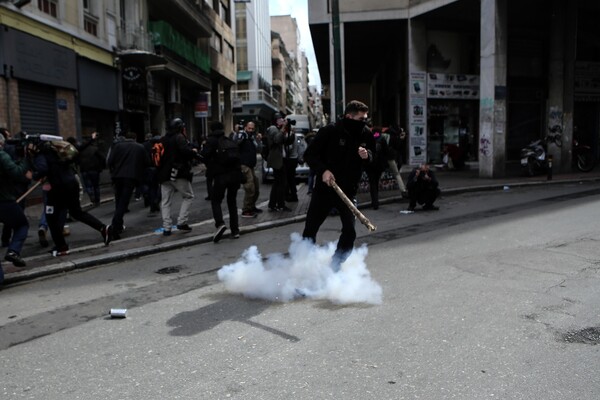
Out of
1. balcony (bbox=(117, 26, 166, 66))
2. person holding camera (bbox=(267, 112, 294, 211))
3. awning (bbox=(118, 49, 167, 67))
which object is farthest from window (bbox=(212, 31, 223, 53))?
person holding camera (bbox=(267, 112, 294, 211))

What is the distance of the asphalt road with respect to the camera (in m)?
3.37

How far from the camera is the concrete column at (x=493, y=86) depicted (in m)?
16.4

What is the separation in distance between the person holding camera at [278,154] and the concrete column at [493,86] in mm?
8531

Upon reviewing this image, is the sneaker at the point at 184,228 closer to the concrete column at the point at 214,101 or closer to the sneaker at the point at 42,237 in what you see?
the sneaker at the point at 42,237

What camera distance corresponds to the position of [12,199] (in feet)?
21.6

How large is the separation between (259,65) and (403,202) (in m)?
46.6

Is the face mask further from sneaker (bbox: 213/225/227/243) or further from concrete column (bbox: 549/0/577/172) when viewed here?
concrete column (bbox: 549/0/577/172)

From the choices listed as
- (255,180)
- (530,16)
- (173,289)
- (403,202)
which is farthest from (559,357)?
(530,16)

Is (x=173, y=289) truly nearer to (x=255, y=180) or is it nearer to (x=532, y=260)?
(x=532, y=260)

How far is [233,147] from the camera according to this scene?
28.1 feet

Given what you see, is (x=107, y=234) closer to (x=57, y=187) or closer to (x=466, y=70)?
(x=57, y=187)

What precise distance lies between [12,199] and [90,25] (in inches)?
525

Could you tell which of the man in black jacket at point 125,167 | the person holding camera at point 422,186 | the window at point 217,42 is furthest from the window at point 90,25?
the window at point 217,42

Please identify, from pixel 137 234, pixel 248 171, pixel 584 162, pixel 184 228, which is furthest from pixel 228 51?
pixel 184 228
